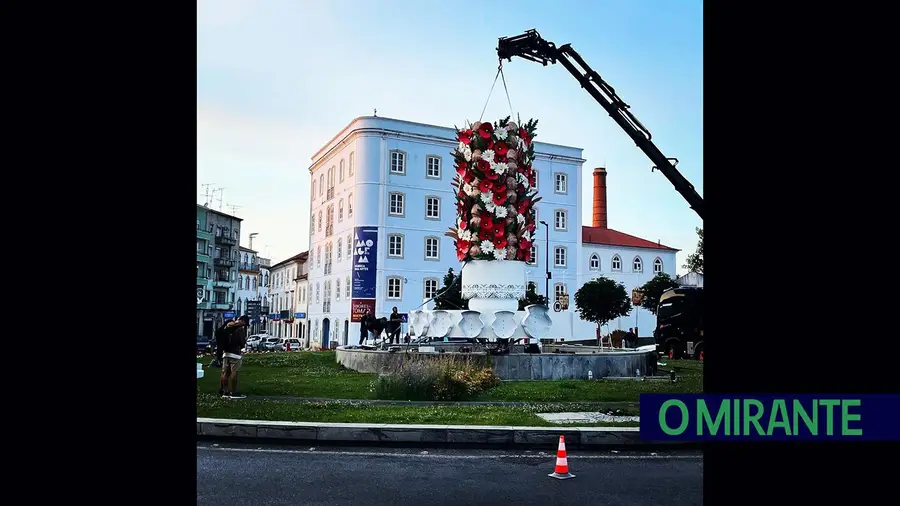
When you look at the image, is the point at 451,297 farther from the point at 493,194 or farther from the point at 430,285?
the point at 430,285

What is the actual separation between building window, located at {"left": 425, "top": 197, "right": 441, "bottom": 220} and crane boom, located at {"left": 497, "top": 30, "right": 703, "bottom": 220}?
32.3 meters

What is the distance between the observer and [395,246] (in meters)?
53.1

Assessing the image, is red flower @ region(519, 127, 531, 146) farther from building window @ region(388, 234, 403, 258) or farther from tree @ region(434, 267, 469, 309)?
building window @ region(388, 234, 403, 258)

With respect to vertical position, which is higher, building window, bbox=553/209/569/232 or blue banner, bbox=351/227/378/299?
building window, bbox=553/209/569/232

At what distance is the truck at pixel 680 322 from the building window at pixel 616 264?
33070 millimetres

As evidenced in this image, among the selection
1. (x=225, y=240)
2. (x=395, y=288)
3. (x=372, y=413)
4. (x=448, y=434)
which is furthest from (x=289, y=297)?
(x=448, y=434)

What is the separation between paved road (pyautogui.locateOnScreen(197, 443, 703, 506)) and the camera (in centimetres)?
714

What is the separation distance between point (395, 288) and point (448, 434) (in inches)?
1695

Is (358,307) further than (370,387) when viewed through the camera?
Yes

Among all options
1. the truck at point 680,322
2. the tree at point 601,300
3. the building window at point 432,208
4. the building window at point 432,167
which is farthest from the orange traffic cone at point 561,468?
the building window at point 432,167

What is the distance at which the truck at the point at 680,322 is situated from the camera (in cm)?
2842
